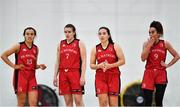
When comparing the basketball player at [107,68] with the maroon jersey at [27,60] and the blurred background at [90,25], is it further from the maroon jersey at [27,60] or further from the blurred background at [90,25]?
the blurred background at [90,25]

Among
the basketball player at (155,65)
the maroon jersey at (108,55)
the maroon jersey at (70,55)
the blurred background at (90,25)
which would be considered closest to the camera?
the basketball player at (155,65)

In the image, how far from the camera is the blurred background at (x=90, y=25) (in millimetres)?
6996

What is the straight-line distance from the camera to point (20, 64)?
5.93 m

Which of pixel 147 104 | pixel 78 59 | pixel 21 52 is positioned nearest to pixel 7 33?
pixel 21 52

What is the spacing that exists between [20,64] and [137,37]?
214 centimetres

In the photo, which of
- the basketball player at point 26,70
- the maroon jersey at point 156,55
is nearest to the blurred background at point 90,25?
the basketball player at point 26,70

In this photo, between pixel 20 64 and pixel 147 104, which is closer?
pixel 147 104

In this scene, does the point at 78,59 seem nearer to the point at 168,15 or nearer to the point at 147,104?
the point at 147,104

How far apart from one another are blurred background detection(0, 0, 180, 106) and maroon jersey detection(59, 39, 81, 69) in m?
1.26

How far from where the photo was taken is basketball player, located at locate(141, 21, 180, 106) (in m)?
5.57

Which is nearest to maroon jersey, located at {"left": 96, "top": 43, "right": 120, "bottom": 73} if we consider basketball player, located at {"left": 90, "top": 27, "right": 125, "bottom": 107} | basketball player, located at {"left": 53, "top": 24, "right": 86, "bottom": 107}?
basketball player, located at {"left": 90, "top": 27, "right": 125, "bottom": 107}

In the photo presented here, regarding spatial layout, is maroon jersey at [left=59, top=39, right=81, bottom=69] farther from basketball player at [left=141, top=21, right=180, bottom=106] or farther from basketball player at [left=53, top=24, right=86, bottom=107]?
basketball player at [left=141, top=21, right=180, bottom=106]

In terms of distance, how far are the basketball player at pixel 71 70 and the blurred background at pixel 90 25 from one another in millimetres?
1258

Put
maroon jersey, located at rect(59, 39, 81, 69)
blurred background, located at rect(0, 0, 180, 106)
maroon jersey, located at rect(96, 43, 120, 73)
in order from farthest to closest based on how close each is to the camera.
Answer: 1. blurred background, located at rect(0, 0, 180, 106)
2. maroon jersey, located at rect(59, 39, 81, 69)
3. maroon jersey, located at rect(96, 43, 120, 73)
